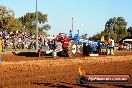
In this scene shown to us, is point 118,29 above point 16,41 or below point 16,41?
above

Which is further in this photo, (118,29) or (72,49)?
(118,29)

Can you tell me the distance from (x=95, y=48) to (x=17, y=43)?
8782 mm

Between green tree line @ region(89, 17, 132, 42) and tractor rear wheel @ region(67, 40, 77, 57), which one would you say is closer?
tractor rear wheel @ region(67, 40, 77, 57)

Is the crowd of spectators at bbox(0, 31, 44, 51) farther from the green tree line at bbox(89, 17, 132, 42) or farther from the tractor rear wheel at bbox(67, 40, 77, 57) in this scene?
the green tree line at bbox(89, 17, 132, 42)

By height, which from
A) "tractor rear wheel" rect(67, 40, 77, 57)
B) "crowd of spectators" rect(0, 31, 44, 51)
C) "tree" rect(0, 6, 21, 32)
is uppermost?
"tree" rect(0, 6, 21, 32)

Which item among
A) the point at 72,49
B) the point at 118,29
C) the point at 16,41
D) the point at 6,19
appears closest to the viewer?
the point at 72,49

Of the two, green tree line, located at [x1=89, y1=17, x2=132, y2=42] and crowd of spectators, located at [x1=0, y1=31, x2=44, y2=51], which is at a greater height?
green tree line, located at [x1=89, y1=17, x2=132, y2=42]

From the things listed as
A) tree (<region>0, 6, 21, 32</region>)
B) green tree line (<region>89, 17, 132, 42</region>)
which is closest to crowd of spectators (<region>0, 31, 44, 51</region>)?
tree (<region>0, 6, 21, 32</region>)

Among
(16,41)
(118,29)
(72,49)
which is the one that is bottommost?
(72,49)

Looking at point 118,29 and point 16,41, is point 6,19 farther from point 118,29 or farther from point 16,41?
point 118,29

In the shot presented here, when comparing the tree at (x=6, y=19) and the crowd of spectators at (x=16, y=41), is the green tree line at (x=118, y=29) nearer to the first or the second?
the tree at (x=6, y=19)

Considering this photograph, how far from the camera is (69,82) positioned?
506 inches

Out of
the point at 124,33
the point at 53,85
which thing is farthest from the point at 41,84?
the point at 124,33

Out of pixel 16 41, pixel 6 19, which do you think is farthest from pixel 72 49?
pixel 6 19
